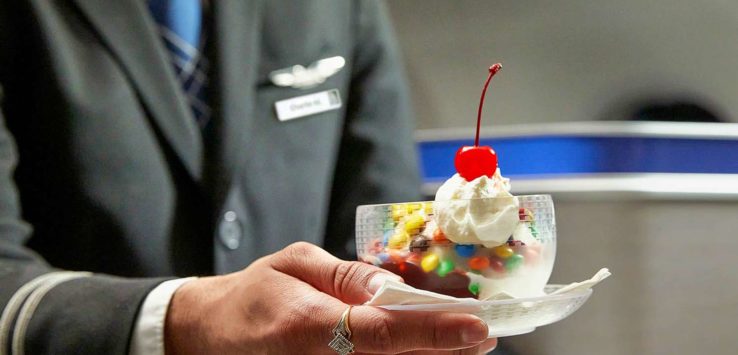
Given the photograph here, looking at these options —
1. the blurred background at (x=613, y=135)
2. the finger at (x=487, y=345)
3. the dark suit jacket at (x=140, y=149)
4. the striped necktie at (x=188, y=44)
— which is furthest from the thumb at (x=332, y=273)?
the blurred background at (x=613, y=135)

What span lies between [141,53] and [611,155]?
108 centimetres

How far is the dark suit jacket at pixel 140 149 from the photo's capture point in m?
0.78

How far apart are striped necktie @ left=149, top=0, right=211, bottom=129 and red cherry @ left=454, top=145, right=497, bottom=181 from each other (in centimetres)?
38

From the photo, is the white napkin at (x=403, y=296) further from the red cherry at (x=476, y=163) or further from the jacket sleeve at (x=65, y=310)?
the jacket sleeve at (x=65, y=310)

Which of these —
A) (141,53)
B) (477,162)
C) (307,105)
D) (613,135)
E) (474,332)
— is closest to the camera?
(474,332)

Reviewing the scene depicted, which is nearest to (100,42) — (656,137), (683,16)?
(656,137)

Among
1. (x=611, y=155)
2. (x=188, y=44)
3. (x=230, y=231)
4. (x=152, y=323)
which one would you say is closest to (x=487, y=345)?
(x=152, y=323)

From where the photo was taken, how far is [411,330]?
1.55ft

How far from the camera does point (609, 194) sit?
164 centimetres

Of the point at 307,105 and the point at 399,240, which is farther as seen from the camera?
the point at 307,105

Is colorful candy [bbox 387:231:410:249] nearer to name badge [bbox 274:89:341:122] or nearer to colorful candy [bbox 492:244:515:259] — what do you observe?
colorful candy [bbox 492:244:515:259]

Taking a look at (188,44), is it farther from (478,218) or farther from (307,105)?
(478,218)

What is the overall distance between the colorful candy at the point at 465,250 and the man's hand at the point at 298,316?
0.05m

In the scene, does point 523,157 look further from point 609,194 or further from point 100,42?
point 100,42
